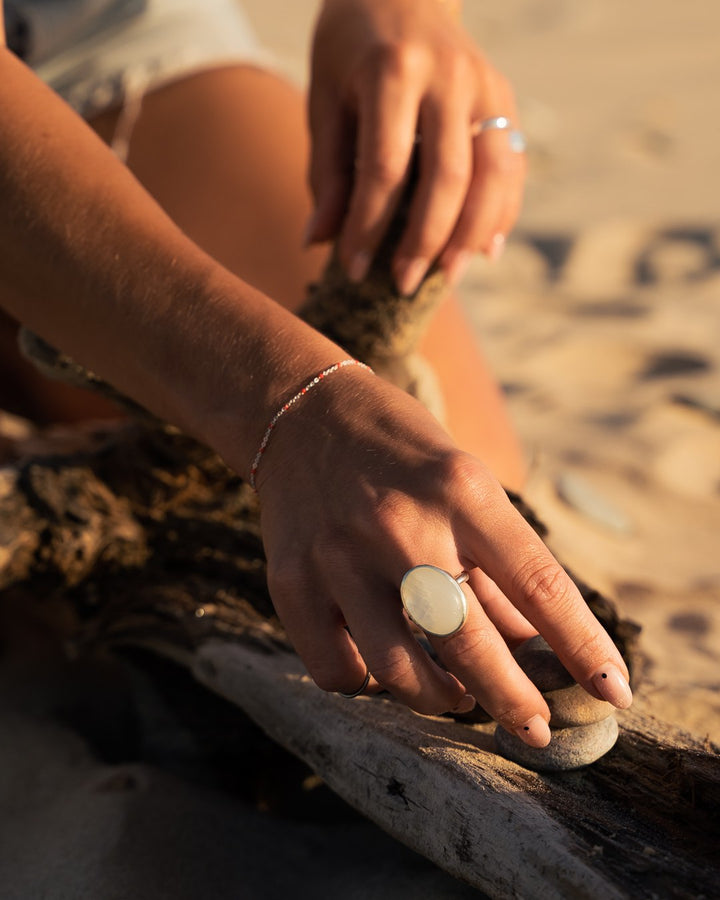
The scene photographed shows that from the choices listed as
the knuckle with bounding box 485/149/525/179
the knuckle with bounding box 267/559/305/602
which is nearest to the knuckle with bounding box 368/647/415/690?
the knuckle with bounding box 267/559/305/602

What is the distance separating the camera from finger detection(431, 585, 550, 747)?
1000 mm

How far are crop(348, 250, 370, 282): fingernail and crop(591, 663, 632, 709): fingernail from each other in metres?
0.95

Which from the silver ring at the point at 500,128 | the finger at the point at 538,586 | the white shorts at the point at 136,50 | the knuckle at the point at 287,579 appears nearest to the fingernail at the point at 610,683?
the finger at the point at 538,586

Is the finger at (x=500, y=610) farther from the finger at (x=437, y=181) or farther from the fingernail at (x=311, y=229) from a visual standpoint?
the fingernail at (x=311, y=229)

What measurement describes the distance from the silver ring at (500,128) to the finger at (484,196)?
1 cm

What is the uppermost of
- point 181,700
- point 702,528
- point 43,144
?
point 702,528

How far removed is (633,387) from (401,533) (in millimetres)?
2300

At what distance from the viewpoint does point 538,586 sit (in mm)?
1002

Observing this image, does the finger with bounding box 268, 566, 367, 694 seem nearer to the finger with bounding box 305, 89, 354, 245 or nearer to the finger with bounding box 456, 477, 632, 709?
the finger with bounding box 456, 477, 632, 709

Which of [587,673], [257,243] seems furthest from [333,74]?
[587,673]

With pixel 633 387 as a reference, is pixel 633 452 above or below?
below

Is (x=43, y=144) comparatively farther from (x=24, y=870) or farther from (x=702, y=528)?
(x=702, y=528)

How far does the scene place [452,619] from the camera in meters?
0.98

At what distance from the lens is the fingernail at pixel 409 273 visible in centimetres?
170
